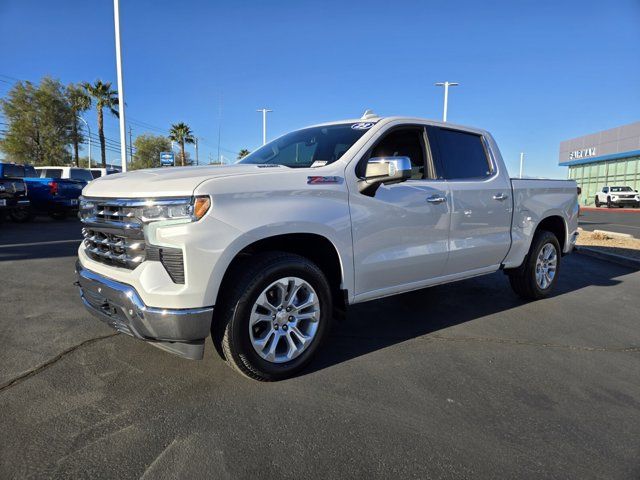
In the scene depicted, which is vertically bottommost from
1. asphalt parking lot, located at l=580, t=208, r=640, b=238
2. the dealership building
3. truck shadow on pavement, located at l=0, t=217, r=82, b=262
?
asphalt parking lot, located at l=580, t=208, r=640, b=238

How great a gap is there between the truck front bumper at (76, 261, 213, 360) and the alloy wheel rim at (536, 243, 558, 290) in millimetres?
4203

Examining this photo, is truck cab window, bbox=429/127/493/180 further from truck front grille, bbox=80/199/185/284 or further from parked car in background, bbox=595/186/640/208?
parked car in background, bbox=595/186/640/208

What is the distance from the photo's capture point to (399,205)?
3584 millimetres

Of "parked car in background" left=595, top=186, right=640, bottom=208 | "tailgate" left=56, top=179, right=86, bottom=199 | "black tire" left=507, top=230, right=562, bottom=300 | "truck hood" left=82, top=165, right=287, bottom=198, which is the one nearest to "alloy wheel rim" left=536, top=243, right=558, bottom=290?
"black tire" left=507, top=230, right=562, bottom=300

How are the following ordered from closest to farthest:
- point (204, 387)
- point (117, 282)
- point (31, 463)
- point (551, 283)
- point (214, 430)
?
point (31, 463) → point (214, 430) → point (117, 282) → point (204, 387) → point (551, 283)

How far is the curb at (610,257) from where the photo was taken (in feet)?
25.6

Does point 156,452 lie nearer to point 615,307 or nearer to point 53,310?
point 53,310

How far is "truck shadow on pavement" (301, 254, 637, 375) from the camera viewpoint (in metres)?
3.77

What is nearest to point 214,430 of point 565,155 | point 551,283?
point 551,283

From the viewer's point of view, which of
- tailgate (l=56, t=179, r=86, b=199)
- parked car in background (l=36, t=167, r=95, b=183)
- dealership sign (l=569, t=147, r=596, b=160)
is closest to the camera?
tailgate (l=56, t=179, r=86, b=199)

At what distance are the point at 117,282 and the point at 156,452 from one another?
1.07 m

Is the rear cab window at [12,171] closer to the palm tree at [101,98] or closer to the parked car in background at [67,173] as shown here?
the parked car in background at [67,173]

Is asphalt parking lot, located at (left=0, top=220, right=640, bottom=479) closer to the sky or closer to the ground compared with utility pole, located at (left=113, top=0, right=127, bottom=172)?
closer to the ground

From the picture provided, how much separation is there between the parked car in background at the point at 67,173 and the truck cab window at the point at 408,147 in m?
17.0
